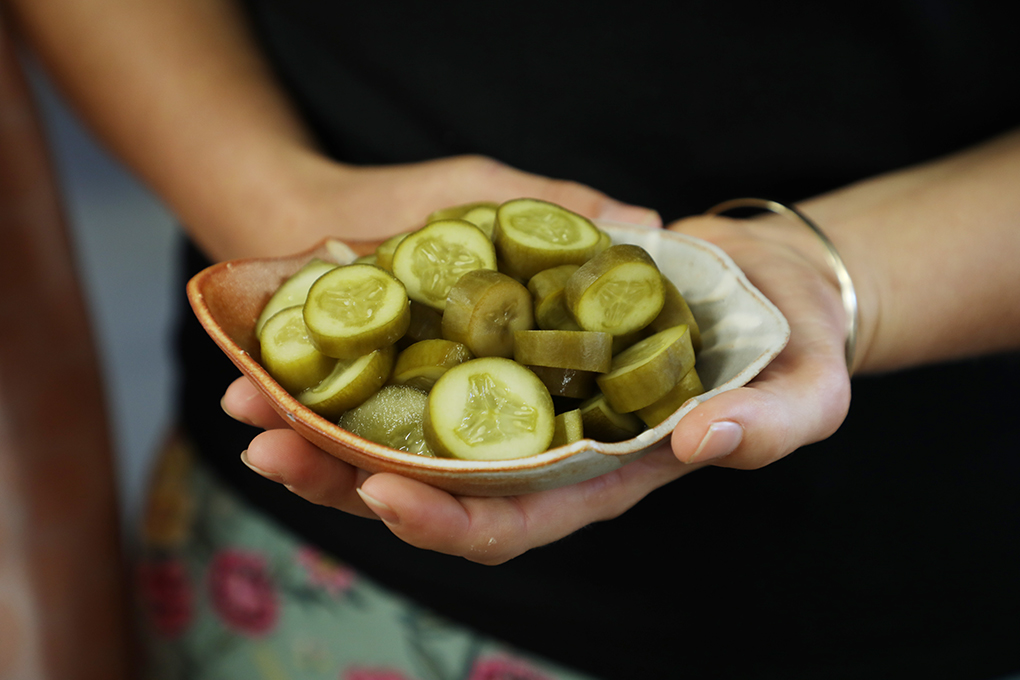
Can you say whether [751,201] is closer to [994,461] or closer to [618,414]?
[618,414]

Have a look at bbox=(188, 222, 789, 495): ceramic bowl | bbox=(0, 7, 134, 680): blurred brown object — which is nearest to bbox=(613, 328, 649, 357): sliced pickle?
bbox=(188, 222, 789, 495): ceramic bowl

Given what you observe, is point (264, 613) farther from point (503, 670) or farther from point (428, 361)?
point (428, 361)

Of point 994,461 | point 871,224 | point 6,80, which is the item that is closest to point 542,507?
point 871,224

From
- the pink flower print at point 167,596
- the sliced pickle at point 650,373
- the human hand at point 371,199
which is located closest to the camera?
the sliced pickle at point 650,373

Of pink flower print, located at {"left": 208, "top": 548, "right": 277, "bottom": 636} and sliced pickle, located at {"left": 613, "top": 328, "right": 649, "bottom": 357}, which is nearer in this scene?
sliced pickle, located at {"left": 613, "top": 328, "right": 649, "bottom": 357}

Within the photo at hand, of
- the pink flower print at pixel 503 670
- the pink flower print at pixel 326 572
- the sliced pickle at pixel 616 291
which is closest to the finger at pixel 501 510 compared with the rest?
the sliced pickle at pixel 616 291

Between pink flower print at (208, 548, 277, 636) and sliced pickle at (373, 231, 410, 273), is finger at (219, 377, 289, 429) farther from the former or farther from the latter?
pink flower print at (208, 548, 277, 636)

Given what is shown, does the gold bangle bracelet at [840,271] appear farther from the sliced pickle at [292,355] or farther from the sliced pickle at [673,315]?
the sliced pickle at [292,355]
